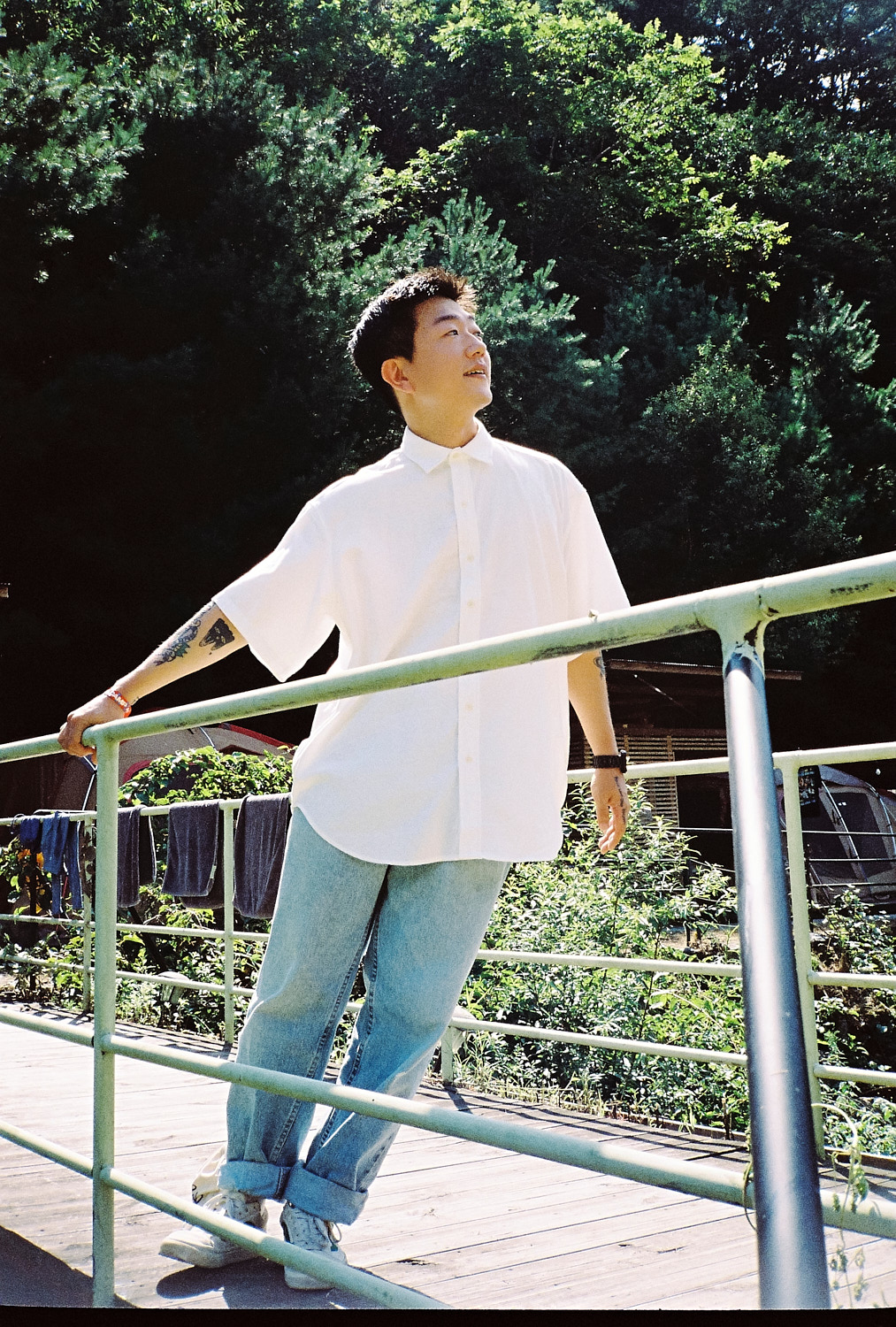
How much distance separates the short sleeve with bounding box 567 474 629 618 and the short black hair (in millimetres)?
401

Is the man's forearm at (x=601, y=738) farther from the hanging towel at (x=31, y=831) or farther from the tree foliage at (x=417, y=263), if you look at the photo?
the tree foliage at (x=417, y=263)

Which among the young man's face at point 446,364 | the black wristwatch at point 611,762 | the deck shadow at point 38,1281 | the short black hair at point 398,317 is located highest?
the short black hair at point 398,317

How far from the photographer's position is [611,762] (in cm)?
212

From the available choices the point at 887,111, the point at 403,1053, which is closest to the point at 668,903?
the point at 403,1053

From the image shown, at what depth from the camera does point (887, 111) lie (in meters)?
29.0

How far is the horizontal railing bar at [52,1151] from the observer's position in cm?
202

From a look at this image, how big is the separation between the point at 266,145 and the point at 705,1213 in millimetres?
17183

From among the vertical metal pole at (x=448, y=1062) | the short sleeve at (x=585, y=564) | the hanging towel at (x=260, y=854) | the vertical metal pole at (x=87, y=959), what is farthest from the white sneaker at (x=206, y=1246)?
the vertical metal pole at (x=87, y=959)

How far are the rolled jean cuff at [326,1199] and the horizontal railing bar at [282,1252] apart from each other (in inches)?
8.8

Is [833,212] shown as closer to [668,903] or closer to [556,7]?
[556,7]

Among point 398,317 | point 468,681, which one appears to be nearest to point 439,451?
point 398,317

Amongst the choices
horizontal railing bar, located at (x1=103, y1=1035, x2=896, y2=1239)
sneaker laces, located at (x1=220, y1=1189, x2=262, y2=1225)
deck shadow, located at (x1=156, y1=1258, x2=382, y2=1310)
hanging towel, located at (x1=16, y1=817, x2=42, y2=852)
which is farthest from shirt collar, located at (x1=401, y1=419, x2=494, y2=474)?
hanging towel, located at (x1=16, y1=817, x2=42, y2=852)

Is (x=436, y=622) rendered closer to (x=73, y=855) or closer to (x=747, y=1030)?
(x=747, y=1030)

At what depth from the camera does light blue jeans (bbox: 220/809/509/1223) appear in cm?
190
